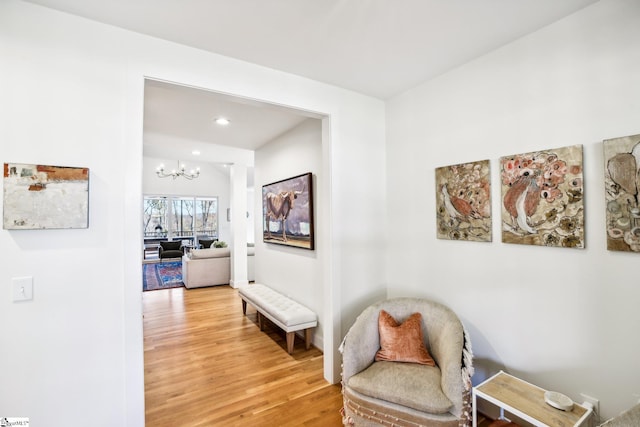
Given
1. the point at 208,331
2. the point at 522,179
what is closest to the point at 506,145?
the point at 522,179

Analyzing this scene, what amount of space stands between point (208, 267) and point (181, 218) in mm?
5967

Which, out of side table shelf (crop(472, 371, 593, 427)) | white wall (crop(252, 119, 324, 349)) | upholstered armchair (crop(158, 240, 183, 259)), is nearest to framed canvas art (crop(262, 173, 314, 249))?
white wall (crop(252, 119, 324, 349))

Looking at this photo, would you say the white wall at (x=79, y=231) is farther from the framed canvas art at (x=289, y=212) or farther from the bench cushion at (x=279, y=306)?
the framed canvas art at (x=289, y=212)

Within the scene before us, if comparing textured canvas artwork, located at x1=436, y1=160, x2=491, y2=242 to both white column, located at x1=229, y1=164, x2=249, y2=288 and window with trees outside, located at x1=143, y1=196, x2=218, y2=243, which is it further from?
window with trees outside, located at x1=143, y1=196, x2=218, y2=243

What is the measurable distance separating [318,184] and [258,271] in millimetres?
2267

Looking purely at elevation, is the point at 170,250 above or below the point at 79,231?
below

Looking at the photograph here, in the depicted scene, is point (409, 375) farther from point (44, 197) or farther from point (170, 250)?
point (170, 250)

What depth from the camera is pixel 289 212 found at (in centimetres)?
384

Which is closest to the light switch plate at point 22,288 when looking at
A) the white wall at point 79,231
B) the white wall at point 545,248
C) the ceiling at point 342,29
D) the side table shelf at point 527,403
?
the white wall at point 79,231

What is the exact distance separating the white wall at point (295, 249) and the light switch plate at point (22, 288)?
6.42ft

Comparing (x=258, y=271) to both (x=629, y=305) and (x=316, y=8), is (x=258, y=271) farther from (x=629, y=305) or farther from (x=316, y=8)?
(x=629, y=305)

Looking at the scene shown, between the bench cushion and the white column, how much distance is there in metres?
2.02

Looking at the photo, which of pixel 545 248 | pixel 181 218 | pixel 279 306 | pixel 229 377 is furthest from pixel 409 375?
pixel 181 218

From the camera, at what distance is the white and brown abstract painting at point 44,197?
5.01 feet
